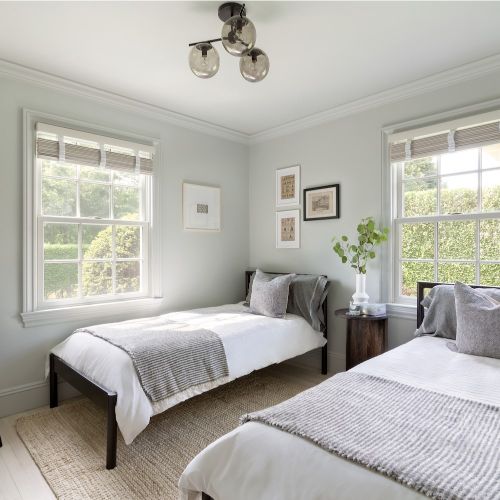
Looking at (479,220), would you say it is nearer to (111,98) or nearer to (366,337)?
(366,337)

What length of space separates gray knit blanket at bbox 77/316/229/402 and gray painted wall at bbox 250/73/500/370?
150cm

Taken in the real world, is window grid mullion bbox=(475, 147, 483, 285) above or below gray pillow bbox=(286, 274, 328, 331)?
above

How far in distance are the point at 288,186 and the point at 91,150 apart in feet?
6.43

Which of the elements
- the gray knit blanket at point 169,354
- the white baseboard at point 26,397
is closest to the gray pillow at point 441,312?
the gray knit blanket at point 169,354

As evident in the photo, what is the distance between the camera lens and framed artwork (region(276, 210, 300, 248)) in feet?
12.7

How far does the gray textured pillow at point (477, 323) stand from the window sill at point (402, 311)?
0.73 meters

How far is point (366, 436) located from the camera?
3.90ft

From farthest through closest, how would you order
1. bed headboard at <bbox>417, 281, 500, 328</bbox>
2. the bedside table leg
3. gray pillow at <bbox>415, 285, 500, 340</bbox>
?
the bedside table leg, bed headboard at <bbox>417, 281, 500, 328</bbox>, gray pillow at <bbox>415, 285, 500, 340</bbox>

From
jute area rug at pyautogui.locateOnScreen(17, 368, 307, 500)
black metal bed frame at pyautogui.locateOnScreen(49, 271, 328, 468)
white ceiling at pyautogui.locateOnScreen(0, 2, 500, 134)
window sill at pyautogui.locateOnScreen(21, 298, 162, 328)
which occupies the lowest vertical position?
jute area rug at pyautogui.locateOnScreen(17, 368, 307, 500)

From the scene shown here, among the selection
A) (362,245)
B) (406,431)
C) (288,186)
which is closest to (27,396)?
(406,431)

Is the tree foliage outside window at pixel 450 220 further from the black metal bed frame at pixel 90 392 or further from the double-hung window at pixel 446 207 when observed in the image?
the black metal bed frame at pixel 90 392

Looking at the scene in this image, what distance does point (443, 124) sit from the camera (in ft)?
9.30

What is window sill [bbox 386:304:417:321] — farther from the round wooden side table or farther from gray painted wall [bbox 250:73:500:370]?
the round wooden side table

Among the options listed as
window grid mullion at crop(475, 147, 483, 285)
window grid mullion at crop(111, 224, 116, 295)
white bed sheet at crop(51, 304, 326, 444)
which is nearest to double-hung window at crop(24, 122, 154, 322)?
window grid mullion at crop(111, 224, 116, 295)
